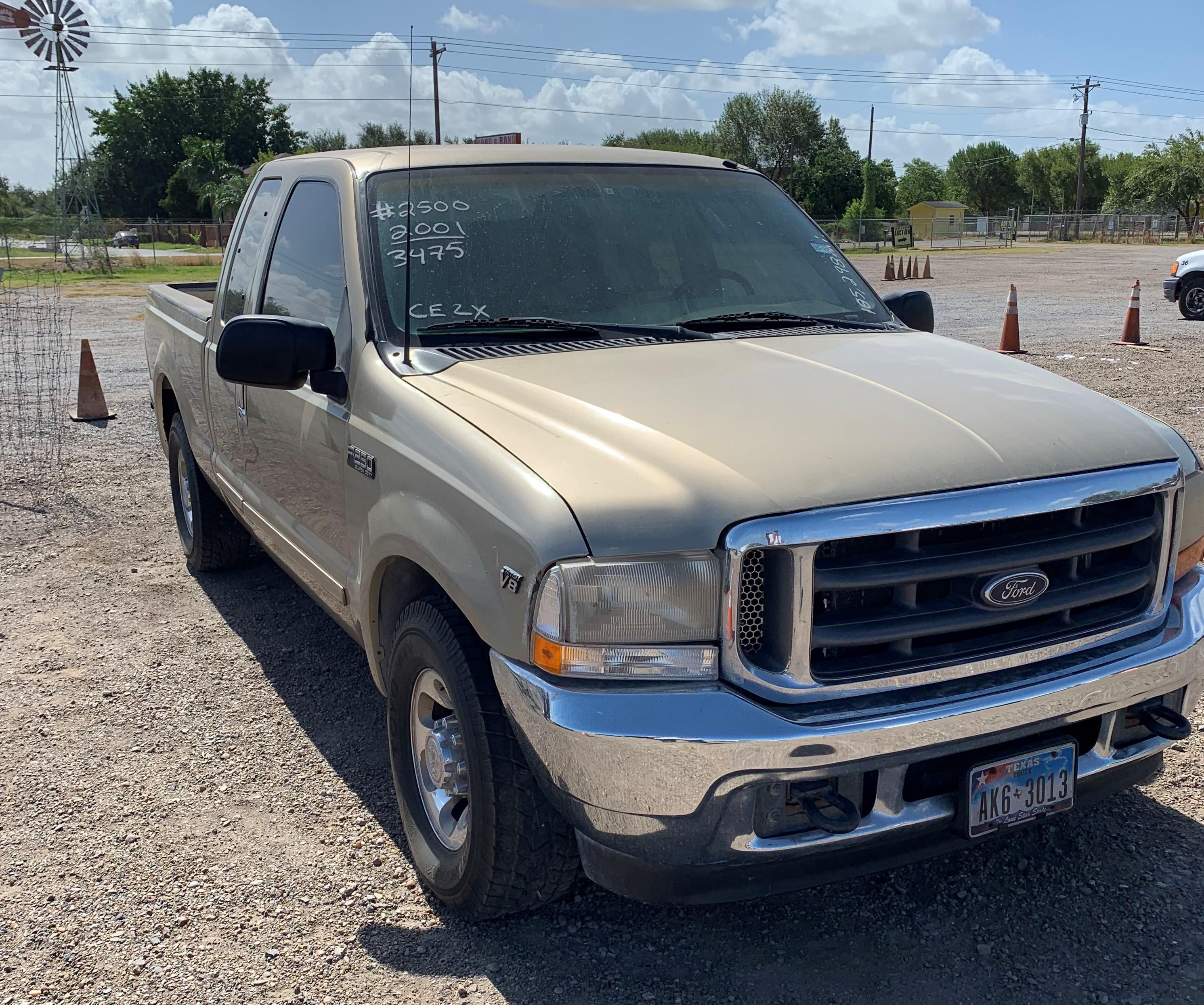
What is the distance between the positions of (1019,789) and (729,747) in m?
0.78

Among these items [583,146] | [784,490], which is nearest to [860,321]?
[583,146]

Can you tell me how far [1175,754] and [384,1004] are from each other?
280cm

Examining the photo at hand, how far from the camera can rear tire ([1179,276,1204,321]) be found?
17.9 m

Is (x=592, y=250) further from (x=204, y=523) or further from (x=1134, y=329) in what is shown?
(x=1134, y=329)

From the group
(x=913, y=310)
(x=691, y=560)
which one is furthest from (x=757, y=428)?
(x=913, y=310)

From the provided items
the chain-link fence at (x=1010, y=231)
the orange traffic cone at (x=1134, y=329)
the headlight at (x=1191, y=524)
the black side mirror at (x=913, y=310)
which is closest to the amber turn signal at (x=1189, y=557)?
the headlight at (x=1191, y=524)

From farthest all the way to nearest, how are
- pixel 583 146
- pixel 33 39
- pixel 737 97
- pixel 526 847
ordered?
pixel 737 97
pixel 33 39
pixel 583 146
pixel 526 847

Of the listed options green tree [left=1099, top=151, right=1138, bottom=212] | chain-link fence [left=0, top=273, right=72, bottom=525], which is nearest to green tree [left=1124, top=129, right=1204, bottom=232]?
green tree [left=1099, top=151, right=1138, bottom=212]

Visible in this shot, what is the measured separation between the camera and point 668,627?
7.53 feet

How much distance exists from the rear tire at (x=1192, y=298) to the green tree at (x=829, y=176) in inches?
2366

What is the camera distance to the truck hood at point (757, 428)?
7.62 ft

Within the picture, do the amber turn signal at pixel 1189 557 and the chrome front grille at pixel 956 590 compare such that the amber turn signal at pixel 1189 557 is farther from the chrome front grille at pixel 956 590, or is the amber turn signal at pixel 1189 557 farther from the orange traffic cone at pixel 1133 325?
the orange traffic cone at pixel 1133 325

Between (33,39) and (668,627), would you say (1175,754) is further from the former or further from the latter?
(33,39)

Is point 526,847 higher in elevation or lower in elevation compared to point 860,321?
lower
